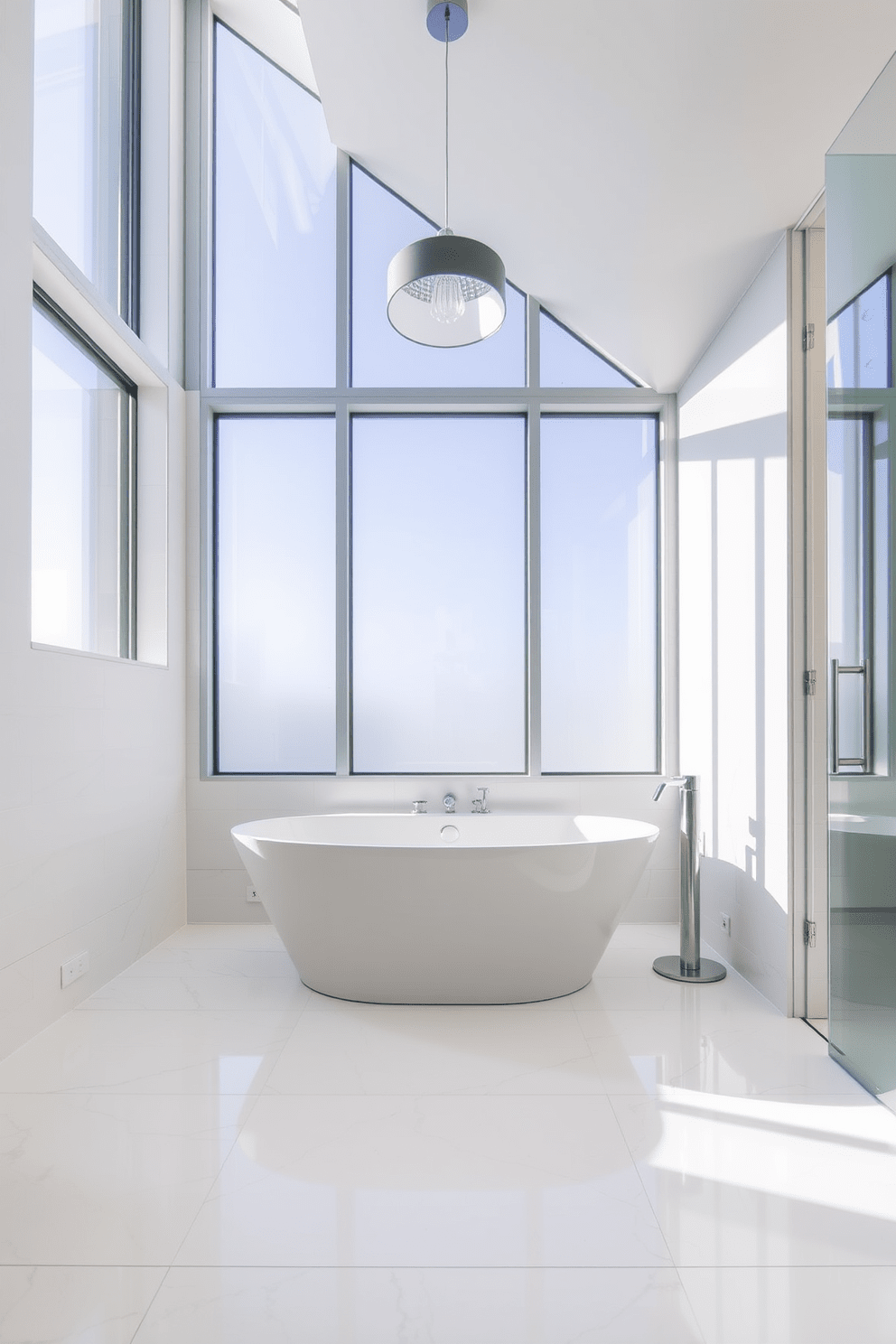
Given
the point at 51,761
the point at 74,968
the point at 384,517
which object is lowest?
the point at 74,968

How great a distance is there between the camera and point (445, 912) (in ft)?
8.77

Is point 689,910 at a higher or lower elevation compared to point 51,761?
lower

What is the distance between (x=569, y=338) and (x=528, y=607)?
1324mm

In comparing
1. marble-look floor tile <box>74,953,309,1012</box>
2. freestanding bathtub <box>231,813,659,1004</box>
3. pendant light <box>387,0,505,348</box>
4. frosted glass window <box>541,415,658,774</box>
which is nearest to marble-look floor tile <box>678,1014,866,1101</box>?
freestanding bathtub <box>231,813,659,1004</box>

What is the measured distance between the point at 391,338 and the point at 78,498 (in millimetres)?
1725

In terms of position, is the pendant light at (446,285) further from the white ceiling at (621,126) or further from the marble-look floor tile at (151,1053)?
the marble-look floor tile at (151,1053)

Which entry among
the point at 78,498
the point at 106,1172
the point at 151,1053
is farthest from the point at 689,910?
the point at 78,498

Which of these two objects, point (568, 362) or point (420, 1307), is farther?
point (568, 362)

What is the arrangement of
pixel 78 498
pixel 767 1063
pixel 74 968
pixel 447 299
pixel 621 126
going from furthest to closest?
pixel 78 498 → pixel 74 968 → pixel 621 126 → pixel 447 299 → pixel 767 1063

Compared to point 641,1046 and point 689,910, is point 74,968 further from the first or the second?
point 689,910

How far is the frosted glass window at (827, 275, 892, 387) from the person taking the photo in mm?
2064

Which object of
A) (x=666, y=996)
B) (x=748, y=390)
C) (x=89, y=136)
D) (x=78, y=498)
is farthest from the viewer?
(x=89, y=136)

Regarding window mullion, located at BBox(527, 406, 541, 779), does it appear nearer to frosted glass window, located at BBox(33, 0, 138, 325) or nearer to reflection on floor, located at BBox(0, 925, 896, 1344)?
reflection on floor, located at BBox(0, 925, 896, 1344)

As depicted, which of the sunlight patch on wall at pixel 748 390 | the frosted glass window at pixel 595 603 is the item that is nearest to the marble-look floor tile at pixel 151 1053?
the frosted glass window at pixel 595 603
